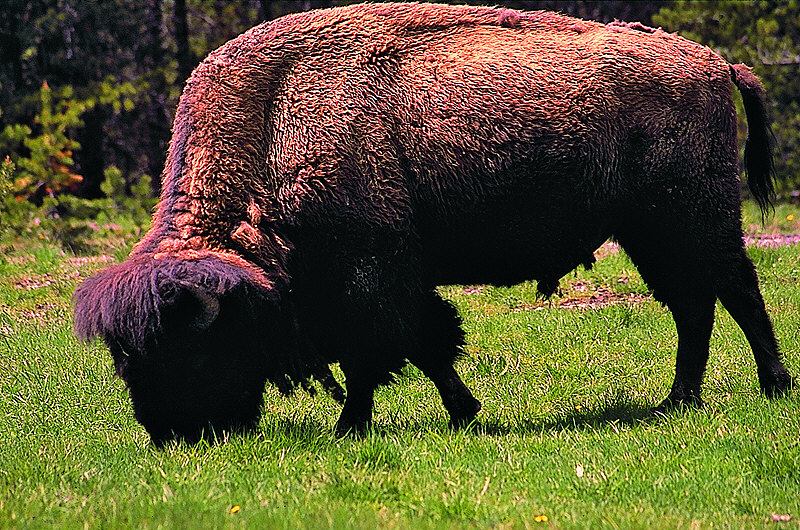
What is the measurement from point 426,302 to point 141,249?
1575mm

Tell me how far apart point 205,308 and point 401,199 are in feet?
3.85

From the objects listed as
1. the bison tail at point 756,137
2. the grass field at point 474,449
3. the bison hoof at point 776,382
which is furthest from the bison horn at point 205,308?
the bison tail at point 756,137

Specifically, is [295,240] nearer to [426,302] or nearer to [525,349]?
[426,302]

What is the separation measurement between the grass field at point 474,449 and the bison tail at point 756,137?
3.68ft

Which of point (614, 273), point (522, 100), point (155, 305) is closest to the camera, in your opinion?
point (155, 305)

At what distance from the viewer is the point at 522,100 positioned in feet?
17.0

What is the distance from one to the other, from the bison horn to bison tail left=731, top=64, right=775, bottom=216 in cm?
332

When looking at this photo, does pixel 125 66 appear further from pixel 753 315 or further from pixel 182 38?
pixel 753 315

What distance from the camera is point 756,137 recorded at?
5.91 m

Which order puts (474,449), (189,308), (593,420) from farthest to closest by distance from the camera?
(593,420) → (474,449) → (189,308)

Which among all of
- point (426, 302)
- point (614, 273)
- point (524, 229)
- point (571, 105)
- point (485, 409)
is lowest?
point (614, 273)

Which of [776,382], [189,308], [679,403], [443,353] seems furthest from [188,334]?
[776,382]

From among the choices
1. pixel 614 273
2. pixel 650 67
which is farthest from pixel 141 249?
pixel 614 273

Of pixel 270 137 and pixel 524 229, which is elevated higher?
pixel 270 137
